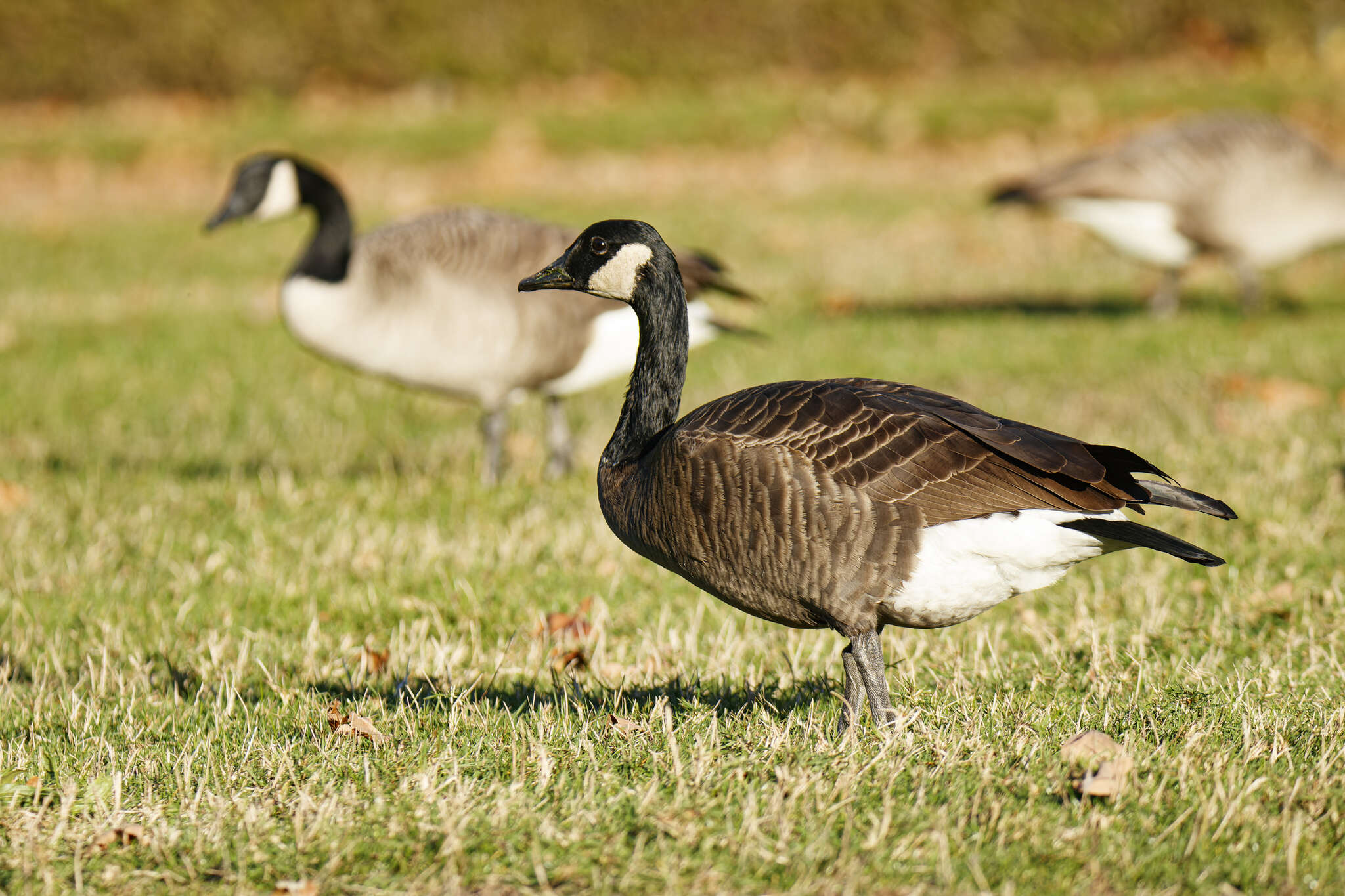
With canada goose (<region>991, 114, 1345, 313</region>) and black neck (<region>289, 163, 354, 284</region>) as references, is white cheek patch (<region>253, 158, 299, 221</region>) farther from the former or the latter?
canada goose (<region>991, 114, 1345, 313</region>)

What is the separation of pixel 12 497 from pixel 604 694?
4.28 meters

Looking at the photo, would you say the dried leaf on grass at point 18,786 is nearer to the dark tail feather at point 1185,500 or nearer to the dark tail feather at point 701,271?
the dark tail feather at point 1185,500

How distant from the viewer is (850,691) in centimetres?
376

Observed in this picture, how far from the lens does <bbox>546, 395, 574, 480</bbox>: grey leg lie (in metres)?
7.54

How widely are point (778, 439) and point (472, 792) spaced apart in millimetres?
1180

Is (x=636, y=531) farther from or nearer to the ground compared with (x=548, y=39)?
nearer to the ground

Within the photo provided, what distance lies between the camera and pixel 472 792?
312cm

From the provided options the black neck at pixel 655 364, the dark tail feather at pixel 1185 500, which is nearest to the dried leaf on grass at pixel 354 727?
the black neck at pixel 655 364

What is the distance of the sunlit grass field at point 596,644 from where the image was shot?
291 cm

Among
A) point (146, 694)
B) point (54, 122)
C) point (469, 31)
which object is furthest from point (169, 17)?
point (146, 694)

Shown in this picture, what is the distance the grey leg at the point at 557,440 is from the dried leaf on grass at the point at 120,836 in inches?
178

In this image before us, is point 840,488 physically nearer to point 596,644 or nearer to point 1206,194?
point 596,644

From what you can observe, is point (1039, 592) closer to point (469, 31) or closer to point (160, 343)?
point (160, 343)

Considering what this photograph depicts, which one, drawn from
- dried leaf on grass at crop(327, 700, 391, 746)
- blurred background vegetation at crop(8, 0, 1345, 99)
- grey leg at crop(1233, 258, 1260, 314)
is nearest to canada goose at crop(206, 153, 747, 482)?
dried leaf on grass at crop(327, 700, 391, 746)
